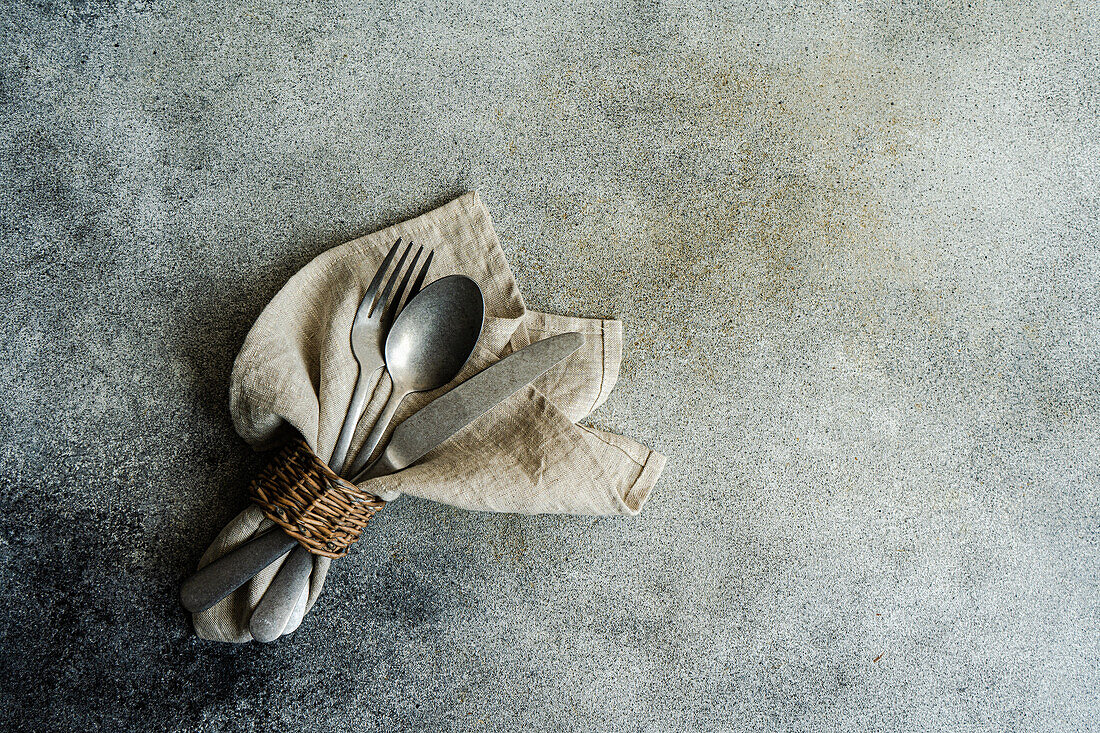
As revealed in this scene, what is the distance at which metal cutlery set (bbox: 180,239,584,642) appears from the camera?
59 cm

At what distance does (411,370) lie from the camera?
0.64 m

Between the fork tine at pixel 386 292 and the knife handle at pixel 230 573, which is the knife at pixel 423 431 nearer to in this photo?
the knife handle at pixel 230 573

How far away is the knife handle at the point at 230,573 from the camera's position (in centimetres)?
56

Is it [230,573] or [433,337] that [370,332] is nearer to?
[433,337]

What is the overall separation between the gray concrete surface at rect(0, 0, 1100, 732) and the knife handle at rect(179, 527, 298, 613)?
7 centimetres

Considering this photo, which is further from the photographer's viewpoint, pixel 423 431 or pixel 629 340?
pixel 629 340

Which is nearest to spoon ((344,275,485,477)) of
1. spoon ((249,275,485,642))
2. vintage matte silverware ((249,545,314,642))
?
spoon ((249,275,485,642))

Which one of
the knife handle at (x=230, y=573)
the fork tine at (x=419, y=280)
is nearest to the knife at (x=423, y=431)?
the knife handle at (x=230, y=573)

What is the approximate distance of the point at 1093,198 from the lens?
78cm

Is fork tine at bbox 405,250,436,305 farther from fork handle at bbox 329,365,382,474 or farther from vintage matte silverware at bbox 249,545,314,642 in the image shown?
vintage matte silverware at bbox 249,545,314,642

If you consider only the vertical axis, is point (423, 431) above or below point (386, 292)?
below

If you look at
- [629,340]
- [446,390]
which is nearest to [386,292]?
[446,390]

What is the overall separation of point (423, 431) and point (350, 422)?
0.07m

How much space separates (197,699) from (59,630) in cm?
15
